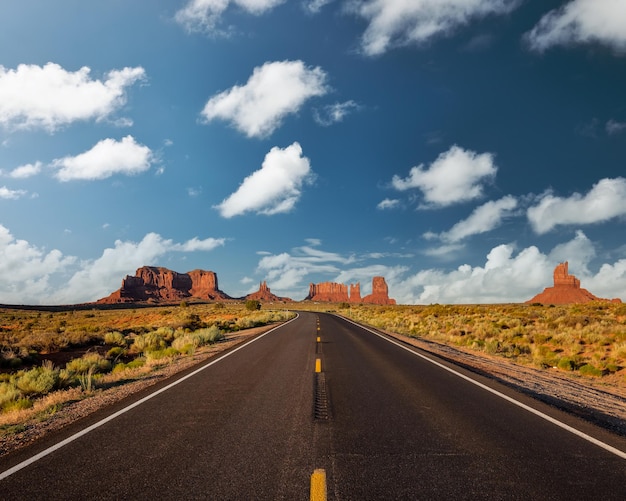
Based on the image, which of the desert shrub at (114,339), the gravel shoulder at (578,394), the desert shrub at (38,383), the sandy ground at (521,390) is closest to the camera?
the sandy ground at (521,390)

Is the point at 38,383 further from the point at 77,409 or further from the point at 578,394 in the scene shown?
the point at 578,394

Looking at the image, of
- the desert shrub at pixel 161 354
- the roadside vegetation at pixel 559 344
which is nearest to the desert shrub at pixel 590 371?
the roadside vegetation at pixel 559 344

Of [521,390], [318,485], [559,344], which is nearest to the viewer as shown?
[318,485]

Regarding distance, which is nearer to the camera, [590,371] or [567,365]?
[590,371]

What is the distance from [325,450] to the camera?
16.5 ft

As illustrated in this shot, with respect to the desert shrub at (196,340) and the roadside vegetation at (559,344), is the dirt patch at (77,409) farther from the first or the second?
the roadside vegetation at (559,344)

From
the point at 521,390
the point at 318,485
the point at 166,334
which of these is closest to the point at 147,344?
the point at 166,334

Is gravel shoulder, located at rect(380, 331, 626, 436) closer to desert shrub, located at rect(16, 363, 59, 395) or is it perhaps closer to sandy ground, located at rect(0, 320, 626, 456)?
sandy ground, located at rect(0, 320, 626, 456)

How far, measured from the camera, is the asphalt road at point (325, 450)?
4027 millimetres

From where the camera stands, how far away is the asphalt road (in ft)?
13.2

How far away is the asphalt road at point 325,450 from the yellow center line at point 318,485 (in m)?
0.08

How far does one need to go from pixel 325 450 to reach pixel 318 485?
3.49 ft

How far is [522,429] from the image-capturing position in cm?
613

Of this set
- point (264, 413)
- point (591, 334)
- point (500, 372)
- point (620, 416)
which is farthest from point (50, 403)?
point (591, 334)
